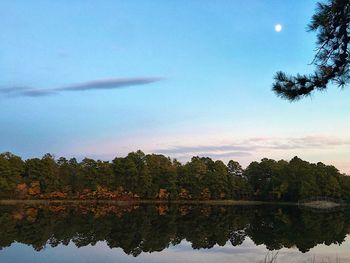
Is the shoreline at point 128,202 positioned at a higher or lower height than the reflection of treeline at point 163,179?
lower

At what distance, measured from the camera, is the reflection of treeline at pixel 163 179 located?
8050 centimetres

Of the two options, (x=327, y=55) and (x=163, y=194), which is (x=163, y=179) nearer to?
(x=163, y=194)

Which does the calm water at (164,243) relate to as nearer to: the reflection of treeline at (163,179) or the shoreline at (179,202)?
the shoreline at (179,202)

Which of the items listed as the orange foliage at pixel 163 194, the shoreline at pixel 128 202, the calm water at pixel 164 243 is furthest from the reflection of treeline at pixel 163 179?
the calm water at pixel 164 243

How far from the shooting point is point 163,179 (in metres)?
88.6

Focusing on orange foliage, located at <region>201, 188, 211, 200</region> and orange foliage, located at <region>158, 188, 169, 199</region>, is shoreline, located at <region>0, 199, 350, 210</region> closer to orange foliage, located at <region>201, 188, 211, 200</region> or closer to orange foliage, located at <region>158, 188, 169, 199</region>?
orange foliage, located at <region>158, 188, 169, 199</region>

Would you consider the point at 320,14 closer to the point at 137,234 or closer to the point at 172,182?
the point at 137,234

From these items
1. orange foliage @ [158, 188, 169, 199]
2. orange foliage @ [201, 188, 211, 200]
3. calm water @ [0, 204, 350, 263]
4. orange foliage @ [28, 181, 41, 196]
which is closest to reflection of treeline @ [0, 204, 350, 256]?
calm water @ [0, 204, 350, 263]

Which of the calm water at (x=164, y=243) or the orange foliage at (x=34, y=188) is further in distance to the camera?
the orange foliage at (x=34, y=188)

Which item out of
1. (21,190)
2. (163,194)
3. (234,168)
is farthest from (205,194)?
(21,190)

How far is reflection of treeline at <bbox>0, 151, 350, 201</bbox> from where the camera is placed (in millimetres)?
80500

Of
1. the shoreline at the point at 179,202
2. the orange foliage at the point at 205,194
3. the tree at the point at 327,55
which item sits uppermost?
the tree at the point at 327,55

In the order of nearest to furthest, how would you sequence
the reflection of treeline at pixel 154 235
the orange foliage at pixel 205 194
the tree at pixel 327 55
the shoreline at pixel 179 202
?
the tree at pixel 327 55, the reflection of treeline at pixel 154 235, the shoreline at pixel 179 202, the orange foliage at pixel 205 194

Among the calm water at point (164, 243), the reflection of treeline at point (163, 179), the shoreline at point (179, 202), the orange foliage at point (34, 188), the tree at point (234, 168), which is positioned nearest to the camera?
the calm water at point (164, 243)
